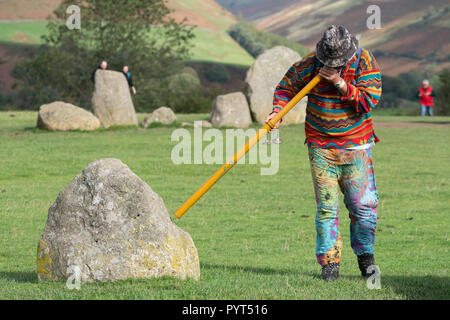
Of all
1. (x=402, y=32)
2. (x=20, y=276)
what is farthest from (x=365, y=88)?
(x=402, y=32)

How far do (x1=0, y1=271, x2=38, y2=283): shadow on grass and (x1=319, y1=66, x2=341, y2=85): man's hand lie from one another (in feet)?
11.4

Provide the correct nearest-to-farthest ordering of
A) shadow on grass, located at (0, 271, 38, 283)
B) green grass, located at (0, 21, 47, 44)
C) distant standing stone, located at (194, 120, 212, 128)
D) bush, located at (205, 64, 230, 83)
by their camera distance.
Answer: shadow on grass, located at (0, 271, 38, 283), distant standing stone, located at (194, 120, 212, 128), bush, located at (205, 64, 230, 83), green grass, located at (0, 21, 47, 44)

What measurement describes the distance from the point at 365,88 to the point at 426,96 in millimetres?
34413

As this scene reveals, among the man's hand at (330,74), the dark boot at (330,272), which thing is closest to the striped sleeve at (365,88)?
the man's hand at (330,74)

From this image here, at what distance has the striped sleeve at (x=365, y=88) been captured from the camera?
7.15 meters

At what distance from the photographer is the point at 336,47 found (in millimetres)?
7020

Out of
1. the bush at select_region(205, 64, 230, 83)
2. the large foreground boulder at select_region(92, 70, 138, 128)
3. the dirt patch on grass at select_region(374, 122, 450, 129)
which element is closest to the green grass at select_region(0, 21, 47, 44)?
the bush at select_region(205, 64, 230, 83)

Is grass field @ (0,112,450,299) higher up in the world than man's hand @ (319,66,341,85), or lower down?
lower down

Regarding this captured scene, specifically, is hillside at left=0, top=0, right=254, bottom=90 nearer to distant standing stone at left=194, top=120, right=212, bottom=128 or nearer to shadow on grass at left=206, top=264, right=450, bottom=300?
distant standing stone at left=194, top=120, right=212, bottom=128

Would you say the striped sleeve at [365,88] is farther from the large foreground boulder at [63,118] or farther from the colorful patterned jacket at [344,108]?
the large foreground boulder at [63,118]

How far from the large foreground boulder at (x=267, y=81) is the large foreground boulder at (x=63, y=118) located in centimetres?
720

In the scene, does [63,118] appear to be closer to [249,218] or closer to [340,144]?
[249,218]

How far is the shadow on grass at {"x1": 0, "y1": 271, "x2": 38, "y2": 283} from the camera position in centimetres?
783

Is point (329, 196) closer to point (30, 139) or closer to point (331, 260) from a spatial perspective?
point (331, 260)
